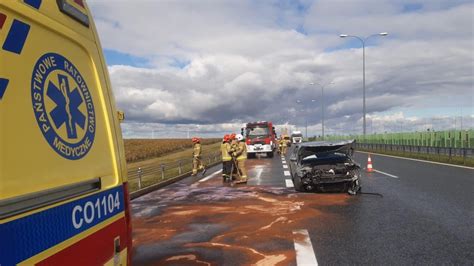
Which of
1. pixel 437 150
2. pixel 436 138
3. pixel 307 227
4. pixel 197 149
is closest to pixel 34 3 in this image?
pixel 307 227

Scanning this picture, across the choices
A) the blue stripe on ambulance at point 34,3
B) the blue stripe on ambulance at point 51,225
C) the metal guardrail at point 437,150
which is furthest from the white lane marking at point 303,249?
the metal guardrail at point 437,150

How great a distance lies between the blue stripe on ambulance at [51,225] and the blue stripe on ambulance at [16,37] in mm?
725

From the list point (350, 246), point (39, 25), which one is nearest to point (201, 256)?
point (350, 246)

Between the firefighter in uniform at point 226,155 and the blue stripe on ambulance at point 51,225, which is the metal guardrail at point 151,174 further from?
the blue stripe on ambulance at point 51,225

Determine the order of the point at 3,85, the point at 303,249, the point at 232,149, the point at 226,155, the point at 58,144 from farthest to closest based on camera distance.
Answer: the point at 226,155, the point at 232,149, the point at 303,249, the point at 58,144, the point at 3,85

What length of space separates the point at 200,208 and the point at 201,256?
4.32m

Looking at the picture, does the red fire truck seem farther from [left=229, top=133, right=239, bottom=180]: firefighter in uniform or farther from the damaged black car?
the damaged black car

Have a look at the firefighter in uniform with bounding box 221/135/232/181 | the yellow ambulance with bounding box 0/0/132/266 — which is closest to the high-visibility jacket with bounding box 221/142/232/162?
the firefighter in uniform with bounding box 221/135/232/181

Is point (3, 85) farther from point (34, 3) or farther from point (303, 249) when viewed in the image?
point (303, 249)

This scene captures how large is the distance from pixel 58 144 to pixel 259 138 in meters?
34.6

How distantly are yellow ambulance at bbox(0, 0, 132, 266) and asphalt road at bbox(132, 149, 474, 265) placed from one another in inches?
127

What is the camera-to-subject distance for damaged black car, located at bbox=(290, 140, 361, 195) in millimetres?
12070

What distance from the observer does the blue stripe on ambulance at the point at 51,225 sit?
5.85 feet

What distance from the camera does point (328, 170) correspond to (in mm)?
12141
